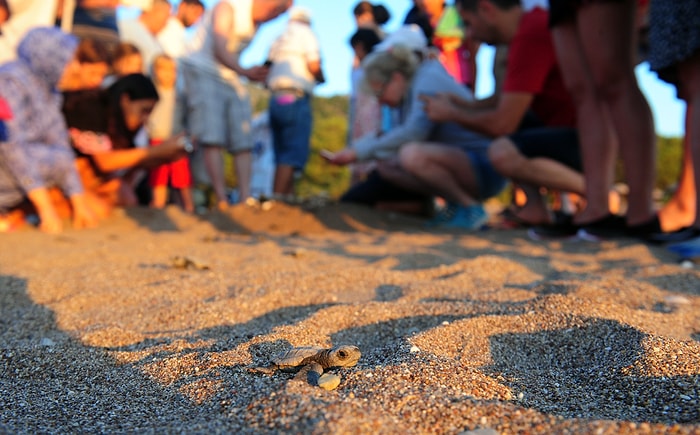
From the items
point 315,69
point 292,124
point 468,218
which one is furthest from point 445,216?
point 315,69

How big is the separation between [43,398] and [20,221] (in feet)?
10.3

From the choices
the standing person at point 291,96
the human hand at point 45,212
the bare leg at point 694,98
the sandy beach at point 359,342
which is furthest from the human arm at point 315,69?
the bare leg at point 694,98

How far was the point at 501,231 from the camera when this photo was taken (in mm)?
3500

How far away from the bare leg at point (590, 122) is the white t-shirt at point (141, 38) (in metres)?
3.51

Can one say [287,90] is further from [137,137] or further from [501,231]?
[501,231]

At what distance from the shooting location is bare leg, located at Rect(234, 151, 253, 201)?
15.5 ft

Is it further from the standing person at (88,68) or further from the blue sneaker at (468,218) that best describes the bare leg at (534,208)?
the standing person at (88,68)

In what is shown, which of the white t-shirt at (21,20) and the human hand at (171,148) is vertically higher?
the white t-shirt at (21,20)

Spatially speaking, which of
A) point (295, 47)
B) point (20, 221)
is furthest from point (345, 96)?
point (20, 221)

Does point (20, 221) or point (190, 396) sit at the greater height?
point (190, 396)

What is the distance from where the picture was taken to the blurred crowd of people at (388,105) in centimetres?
268

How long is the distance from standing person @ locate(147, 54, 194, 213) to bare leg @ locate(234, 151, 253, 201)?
0.45m

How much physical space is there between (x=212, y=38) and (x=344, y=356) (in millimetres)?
3983

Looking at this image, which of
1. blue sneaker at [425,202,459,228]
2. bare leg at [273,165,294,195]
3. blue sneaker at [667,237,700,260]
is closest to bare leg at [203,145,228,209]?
bare leg at [273,165,294,195]
